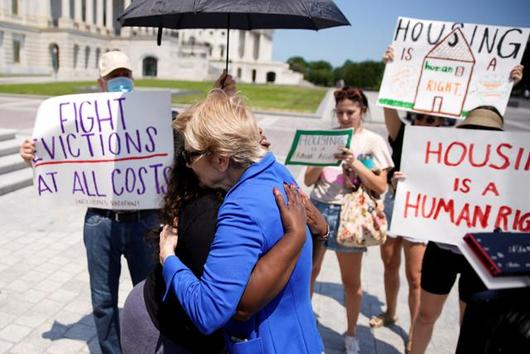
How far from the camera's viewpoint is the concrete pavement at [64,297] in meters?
3.46

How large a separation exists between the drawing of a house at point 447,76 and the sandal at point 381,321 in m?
1.93

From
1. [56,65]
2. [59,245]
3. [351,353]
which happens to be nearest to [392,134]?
[351,353]

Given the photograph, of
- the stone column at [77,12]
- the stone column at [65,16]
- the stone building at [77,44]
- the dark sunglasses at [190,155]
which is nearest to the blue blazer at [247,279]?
the dark sunglasses at [190,155]

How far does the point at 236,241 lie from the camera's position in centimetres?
135

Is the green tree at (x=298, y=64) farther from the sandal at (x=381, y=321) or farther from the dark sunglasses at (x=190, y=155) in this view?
the dark sunglasses at (x=190, y=155)

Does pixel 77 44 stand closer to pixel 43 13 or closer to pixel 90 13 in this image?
pixel 43 13

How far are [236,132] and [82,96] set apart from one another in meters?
1.45

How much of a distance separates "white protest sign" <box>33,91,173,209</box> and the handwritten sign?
889 millimetres

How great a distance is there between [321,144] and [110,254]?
1.50 m

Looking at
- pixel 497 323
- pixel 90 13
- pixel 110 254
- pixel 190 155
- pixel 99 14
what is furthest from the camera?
pixel 99 14

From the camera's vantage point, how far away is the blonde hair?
143 cm

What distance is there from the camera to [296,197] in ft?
5.06

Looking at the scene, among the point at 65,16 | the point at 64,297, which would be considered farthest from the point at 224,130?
the point at 65,16

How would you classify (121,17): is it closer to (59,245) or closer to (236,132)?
(236,132)
